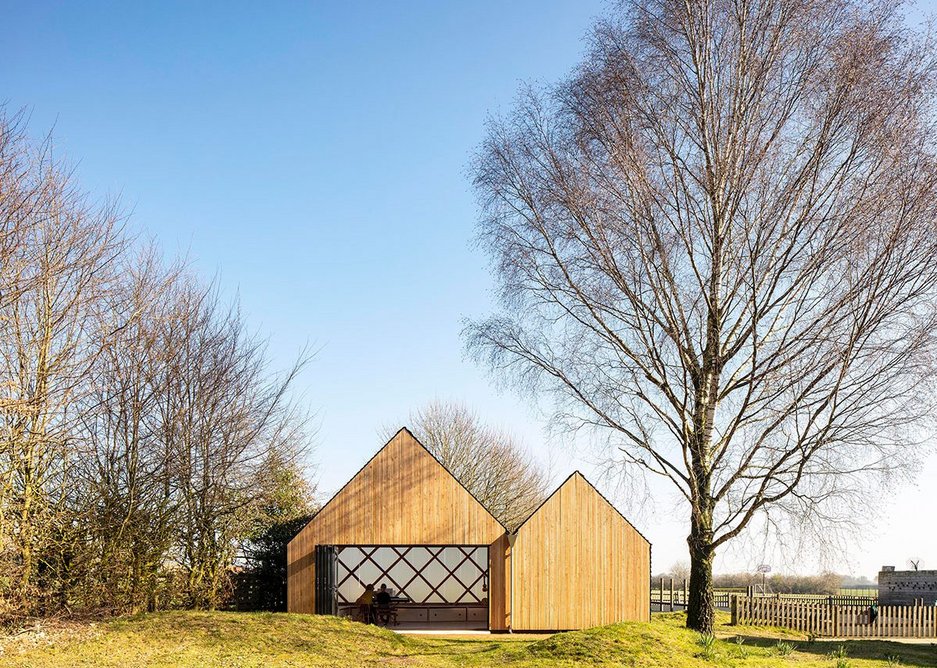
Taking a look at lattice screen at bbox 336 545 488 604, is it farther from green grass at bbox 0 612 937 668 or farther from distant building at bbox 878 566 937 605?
distant building at bbox 878 566 937 605

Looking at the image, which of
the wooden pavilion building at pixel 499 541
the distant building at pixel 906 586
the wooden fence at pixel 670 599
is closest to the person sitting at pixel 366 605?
the wooden pavilion building at pixel 499 541

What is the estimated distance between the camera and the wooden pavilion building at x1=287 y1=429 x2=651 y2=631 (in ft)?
60.0

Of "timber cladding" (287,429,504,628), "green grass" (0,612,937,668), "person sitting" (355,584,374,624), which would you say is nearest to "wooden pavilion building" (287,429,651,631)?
"timber cladding" (287,429,504,628)

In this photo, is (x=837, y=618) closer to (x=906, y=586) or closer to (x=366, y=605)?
(x=366, y=605)

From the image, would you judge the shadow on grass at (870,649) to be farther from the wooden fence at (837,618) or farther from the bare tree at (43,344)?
the bare tree at (43,344)

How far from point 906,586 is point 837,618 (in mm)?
13251

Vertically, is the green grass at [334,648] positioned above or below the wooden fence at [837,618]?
above

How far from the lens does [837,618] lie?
20.4 meters

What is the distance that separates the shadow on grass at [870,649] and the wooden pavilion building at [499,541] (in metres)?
3.07

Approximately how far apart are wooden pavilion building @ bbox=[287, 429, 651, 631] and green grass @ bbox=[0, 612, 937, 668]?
3.18 meters

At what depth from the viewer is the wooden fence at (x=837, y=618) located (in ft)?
66.9

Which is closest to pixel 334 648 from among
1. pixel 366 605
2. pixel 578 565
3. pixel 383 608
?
pixel 366 605

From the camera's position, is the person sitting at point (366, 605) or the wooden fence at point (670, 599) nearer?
the person sitting at point (366, 605)

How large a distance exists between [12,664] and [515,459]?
23.4 meters
